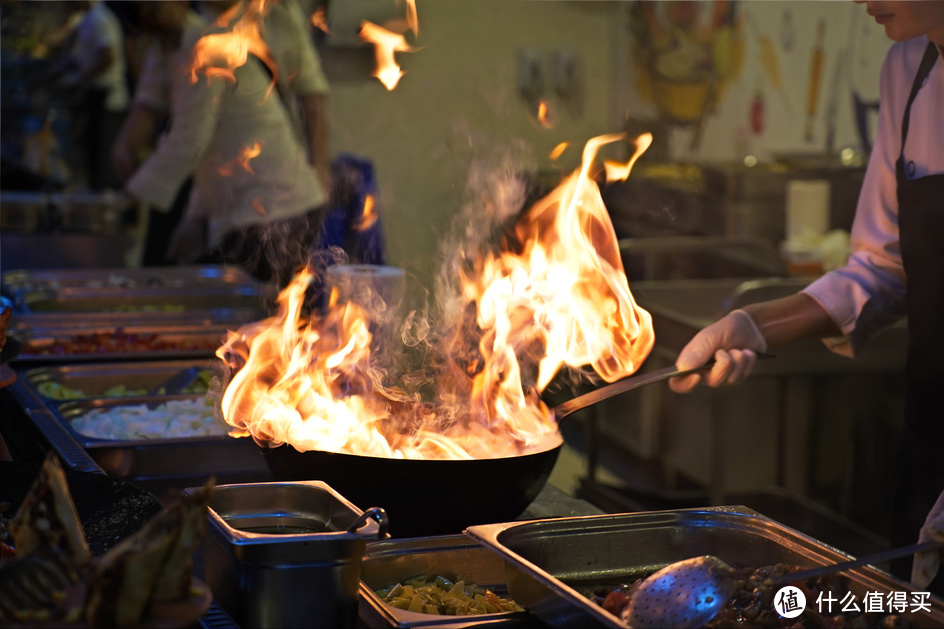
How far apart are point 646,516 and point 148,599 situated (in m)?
0.69

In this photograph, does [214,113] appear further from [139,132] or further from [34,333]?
[34,333]

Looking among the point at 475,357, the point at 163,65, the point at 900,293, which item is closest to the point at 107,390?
the point at 475,357

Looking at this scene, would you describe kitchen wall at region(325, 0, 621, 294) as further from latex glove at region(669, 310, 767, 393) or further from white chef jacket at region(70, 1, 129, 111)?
latex glove at region(669, 310, 767, 393)

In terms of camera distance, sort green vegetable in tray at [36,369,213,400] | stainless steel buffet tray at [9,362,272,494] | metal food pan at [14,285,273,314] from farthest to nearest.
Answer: metal food pan at [14,285,273,314] < green vegetable in tray at [36,369,213,400] < stainless steel buffet tray at [9,362,272,494]

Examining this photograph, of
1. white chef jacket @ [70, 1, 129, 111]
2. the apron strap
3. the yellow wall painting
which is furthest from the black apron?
white chef jacket @ [70, 1, 129, 111]

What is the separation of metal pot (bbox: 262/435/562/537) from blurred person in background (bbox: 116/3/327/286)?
2.33 meters

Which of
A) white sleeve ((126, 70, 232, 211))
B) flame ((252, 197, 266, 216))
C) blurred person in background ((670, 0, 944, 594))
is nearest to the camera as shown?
blurred person in background ((670, 0, 944, 594))

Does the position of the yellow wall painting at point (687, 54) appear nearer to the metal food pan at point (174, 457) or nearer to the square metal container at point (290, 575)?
the metal food pan at point (174, 457)

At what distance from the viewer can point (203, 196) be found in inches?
159

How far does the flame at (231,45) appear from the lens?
3.77 metres

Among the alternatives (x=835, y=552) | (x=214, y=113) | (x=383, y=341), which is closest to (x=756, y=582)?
(x=835, y=552)

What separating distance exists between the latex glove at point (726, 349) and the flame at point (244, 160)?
239 cm

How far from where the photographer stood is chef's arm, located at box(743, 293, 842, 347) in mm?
2045

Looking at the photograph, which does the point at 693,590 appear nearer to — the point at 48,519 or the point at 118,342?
the point at 48,519
